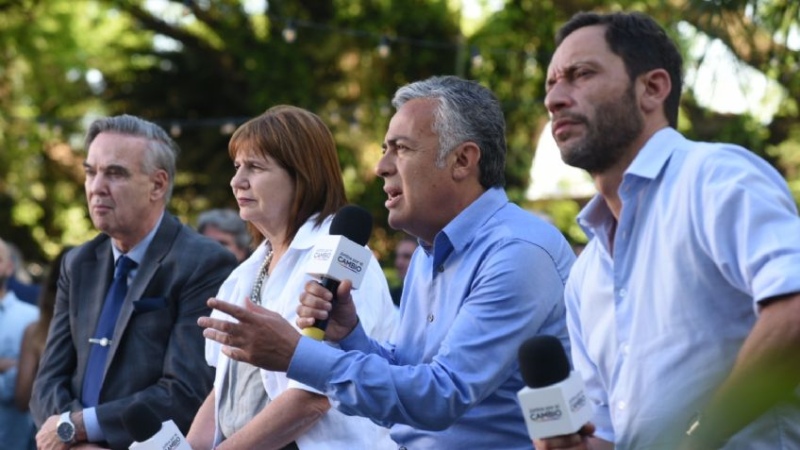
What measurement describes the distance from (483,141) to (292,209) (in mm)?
930

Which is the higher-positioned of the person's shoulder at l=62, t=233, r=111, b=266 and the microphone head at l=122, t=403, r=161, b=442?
the person's shoulder at l=62, t=233, r=111, b=266

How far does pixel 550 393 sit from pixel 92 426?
10.2ft

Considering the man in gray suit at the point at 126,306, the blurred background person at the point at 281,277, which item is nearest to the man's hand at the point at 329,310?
the blurred background person at the point at 281,277

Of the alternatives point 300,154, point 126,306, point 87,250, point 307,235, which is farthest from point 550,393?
point 87,250

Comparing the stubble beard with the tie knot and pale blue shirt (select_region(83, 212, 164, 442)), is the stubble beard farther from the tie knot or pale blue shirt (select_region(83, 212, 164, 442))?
the tie knot

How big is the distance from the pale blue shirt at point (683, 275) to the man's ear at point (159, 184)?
119 inches

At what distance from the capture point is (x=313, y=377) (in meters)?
3.48

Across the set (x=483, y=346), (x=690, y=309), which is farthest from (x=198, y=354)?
(x=690, y=309)

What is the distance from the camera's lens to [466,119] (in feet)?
13.4

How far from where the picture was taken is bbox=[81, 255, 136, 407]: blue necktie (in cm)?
554

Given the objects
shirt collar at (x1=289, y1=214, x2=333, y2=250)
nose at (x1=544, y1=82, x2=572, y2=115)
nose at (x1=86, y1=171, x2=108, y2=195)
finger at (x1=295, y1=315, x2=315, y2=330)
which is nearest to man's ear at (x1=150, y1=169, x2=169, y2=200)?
nose at (x1=86, y1=171, x2=108, y2=195)

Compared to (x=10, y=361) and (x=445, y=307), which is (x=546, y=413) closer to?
(x=445, y=307)

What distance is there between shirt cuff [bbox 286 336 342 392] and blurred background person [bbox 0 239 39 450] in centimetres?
510

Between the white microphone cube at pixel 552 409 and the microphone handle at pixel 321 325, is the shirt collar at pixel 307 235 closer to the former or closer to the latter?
the microphone handle at pixel 321 325
